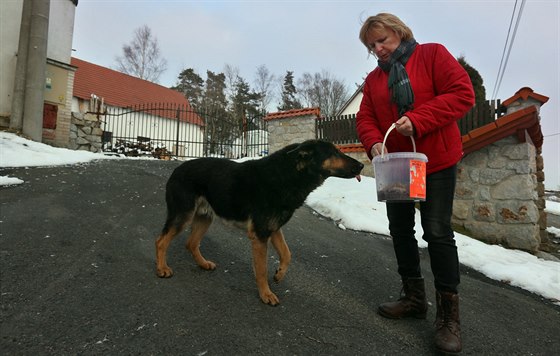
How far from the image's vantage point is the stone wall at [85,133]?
12.5 metres

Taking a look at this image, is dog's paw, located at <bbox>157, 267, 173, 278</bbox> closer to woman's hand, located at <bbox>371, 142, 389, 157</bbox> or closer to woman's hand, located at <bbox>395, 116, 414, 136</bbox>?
woman's hand, located at <bbox>371, 142, 389, 157</bbox>

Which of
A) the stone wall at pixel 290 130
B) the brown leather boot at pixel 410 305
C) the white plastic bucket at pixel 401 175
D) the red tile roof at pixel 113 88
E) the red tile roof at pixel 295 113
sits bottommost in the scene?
the brown leather boot at pixel 410 305

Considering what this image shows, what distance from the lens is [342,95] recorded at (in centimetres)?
4491

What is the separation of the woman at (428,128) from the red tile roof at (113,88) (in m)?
22.8

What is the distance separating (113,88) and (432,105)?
31.2 metres

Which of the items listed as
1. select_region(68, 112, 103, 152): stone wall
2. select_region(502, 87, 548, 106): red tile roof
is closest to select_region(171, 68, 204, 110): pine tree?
select_region(68, 112, 103, 152): stone wall

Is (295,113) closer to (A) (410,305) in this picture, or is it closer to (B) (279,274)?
(B) (279,274)

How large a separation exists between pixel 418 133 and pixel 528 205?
519 cm

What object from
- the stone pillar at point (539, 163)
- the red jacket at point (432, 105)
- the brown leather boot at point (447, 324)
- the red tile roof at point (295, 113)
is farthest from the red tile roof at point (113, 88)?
the brown leather boot at point (447, 324)

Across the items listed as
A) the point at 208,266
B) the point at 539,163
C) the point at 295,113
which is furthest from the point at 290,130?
the point at 208,266

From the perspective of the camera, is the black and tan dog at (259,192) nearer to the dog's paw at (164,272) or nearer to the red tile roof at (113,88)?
the dog's paw at (164,272)

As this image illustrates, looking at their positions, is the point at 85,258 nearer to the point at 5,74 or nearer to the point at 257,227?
the point at 257,227

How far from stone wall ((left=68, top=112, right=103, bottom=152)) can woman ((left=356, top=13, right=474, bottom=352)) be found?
13400 mm

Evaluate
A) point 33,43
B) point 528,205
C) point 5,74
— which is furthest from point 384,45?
point 5,74
